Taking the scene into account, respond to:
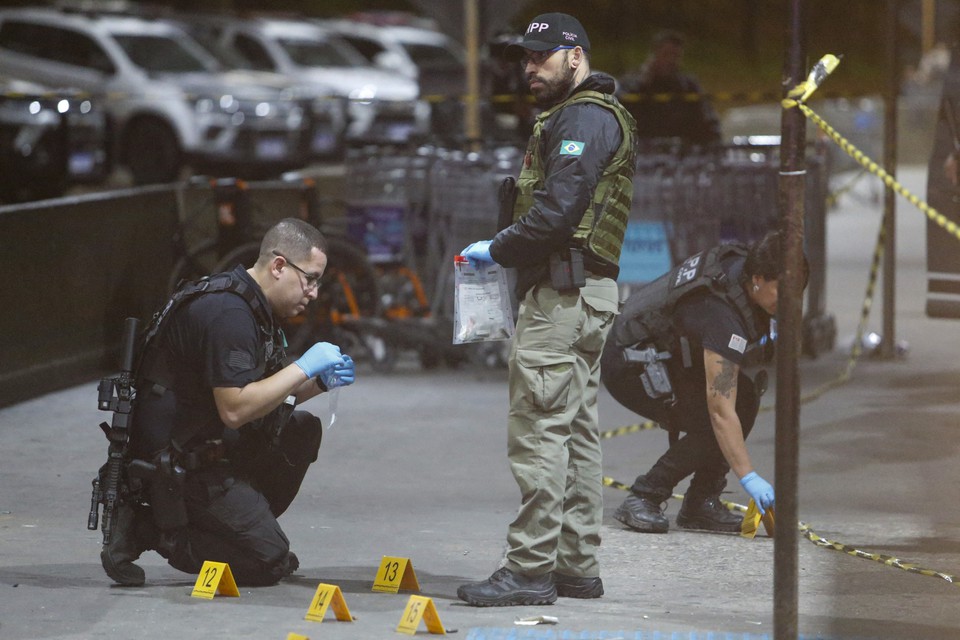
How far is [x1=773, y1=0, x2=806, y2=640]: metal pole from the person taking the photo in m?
4.72

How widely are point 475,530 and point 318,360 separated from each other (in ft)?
4.91

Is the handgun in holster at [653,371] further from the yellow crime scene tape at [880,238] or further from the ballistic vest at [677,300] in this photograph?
the yellow crime scene tape at [880,238]

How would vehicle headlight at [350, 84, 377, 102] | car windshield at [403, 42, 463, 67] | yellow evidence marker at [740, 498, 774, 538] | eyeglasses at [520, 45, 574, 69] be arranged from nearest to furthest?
1. eyeglasses at [520, 45, 574, 69]
2. yellow evidence marker at [740, 498, 774, 538]
3. vehicle headlight at [350, 84, 377, 102]
4. car windshield at [403, 42, 463, 67]

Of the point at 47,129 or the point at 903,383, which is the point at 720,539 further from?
the point at 47,129

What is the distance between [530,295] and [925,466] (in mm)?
3239

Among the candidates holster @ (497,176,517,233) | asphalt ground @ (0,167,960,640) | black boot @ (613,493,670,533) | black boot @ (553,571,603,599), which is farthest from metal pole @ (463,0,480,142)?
black boot @ (553,571,603,599)

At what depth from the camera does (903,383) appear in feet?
33.7

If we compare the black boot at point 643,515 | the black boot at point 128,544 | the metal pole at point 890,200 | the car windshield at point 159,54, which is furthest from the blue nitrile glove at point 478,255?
the car windshield at point 159,54

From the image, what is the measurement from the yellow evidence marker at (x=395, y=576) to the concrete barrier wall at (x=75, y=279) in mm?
3997

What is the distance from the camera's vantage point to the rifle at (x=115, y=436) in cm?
568

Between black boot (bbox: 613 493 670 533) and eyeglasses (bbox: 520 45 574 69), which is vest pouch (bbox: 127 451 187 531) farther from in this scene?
black boot (bbox: 613 493 670 533)

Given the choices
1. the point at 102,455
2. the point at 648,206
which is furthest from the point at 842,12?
the point at 102,455

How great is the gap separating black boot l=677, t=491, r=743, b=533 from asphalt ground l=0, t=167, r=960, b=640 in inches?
3.1

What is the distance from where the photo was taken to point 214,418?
5812mm
